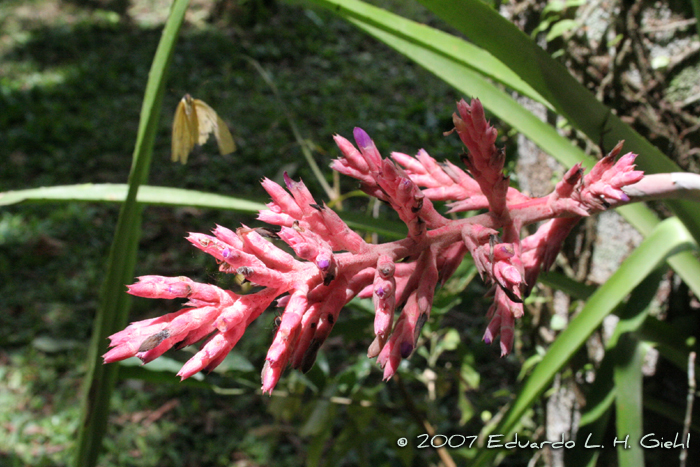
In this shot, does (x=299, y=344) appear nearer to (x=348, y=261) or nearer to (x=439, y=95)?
(x=348, y=261)

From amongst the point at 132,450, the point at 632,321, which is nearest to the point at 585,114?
the point at 632,321

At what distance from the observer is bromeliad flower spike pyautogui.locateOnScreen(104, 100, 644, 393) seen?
0.59 metres

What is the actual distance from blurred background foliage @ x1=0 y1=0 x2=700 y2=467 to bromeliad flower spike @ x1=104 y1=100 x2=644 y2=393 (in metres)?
0.09

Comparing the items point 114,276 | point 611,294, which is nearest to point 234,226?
point 114,276

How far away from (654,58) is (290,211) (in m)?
1.31

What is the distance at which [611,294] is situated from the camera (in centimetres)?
109

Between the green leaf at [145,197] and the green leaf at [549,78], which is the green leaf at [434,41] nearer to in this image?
the green leaf at [549,78]

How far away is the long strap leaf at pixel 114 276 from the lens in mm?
938

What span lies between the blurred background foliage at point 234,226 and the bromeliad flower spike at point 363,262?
91 mm

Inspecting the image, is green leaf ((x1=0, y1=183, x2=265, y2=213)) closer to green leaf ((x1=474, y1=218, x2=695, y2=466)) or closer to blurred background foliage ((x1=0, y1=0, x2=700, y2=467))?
blurred background foliage ((x1=0, y1=0, x2=700, y2=467))

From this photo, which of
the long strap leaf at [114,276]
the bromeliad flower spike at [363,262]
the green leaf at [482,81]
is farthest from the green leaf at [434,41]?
the bromeliad flower spike at [363,262]

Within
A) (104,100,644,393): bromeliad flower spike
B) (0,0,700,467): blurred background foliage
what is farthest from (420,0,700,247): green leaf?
(0,0,700,467): blurred background foliage

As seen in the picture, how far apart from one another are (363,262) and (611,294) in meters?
0.70

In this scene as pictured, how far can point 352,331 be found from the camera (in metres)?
1.59
